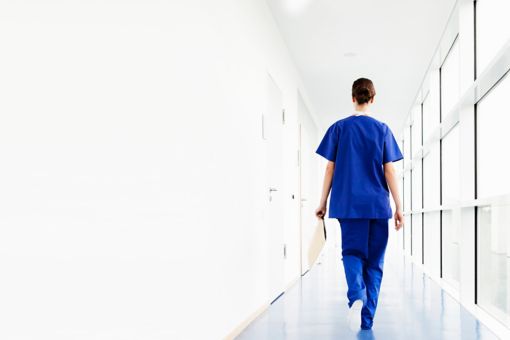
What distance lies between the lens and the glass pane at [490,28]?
3.89 metres

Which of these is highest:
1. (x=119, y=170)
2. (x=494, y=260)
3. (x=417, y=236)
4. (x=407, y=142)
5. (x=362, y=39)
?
(x=362, y=39)

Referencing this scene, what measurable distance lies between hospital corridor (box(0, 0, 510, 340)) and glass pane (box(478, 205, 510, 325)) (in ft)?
0.06

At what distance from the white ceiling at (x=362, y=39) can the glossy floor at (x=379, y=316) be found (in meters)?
2.27

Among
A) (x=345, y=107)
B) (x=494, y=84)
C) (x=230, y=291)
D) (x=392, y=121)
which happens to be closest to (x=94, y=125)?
(x=230, y=291)

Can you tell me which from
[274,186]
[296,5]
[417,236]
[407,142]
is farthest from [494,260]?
[407,142]

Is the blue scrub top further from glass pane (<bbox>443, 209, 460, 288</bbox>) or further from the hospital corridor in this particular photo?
glass pane (<bbox>443, 209, 460, 288</bbox>)

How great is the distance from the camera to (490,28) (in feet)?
13.6

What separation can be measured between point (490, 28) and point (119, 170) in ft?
10.7

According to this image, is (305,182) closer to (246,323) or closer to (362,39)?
(362,39)

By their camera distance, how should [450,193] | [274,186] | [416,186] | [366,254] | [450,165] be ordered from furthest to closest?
[416,186] → [450,165] → [450,193] → [274,186] → [366,254]

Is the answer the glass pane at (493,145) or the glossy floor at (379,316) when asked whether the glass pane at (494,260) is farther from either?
the glass pane at (493,145)

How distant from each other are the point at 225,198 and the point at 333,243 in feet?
33.1

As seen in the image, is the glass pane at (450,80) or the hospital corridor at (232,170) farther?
the glass pane at (450,80)

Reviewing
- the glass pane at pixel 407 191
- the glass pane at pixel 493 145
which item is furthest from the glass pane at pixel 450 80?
the glass pane at pixel 407 191
